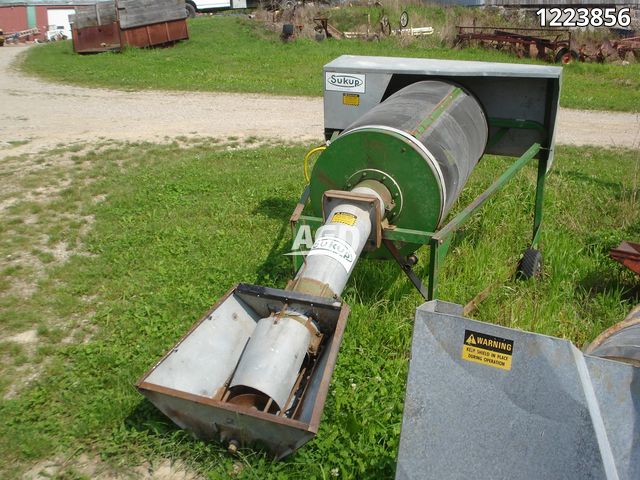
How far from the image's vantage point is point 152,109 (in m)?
11.5

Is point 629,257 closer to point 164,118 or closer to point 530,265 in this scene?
point 530,265

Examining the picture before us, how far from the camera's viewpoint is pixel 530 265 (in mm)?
5090

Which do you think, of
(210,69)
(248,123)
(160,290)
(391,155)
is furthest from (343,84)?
(210,69)

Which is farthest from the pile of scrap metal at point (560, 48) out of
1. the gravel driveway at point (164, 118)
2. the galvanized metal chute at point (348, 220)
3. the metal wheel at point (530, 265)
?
the metal wheel at point (530, 265)

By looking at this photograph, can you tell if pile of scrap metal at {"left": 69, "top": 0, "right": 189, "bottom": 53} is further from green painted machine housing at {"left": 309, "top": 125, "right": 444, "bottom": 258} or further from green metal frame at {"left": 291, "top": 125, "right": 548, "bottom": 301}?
green painted machine housing at {"left": 309, "top": 125, "right": 444, "bottom": 258}

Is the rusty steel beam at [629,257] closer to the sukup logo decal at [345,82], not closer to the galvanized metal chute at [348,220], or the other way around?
the galvanized metal chute at [348,220]

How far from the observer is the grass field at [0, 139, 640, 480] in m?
3.16

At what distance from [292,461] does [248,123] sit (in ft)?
27.5

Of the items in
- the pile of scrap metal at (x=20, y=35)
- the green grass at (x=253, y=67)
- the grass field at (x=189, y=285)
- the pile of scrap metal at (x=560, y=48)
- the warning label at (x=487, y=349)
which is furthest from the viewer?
the pile of scrap metal at (x=20, y=35)

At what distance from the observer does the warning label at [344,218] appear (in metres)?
3.45

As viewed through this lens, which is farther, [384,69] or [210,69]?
[210,69]

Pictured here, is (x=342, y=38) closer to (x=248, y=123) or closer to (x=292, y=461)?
(x=248, y=123)

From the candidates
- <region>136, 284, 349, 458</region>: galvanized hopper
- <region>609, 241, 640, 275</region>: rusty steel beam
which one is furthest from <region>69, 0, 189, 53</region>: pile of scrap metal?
<region>136, 284, 349, 458</region>: galvanized hopper

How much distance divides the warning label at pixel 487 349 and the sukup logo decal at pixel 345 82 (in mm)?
3367
